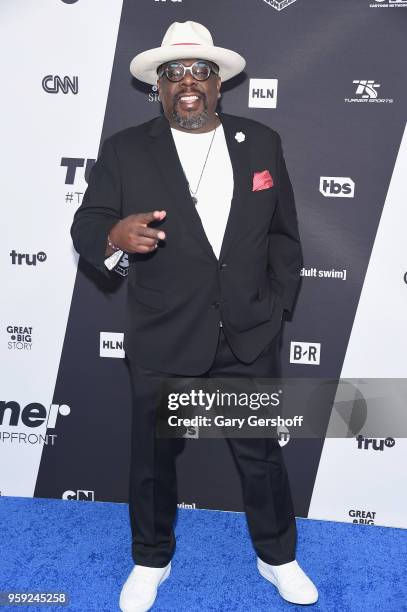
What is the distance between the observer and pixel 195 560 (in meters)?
3.01

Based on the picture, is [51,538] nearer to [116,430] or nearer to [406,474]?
[116,430]

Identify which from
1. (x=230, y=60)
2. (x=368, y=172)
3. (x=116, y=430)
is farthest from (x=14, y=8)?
(x=116, y=430)

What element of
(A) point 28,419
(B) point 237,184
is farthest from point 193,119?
(A) point 28,419

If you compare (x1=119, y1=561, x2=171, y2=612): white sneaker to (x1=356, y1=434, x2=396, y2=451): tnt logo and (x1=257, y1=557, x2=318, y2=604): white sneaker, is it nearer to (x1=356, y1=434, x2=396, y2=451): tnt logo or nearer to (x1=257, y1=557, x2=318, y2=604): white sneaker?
(x1=257, y1=557, x2=318, y2=604): white sneaker

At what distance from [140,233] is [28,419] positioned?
1600mm

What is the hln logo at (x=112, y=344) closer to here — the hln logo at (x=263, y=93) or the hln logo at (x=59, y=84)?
the hln logo at (x=59, y=84)

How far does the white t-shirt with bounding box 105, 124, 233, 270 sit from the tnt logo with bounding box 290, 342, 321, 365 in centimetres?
86

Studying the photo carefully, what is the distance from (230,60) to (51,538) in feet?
7.38

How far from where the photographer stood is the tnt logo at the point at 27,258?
10.5 feet

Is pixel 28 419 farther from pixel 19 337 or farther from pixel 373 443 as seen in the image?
pixel 373 443

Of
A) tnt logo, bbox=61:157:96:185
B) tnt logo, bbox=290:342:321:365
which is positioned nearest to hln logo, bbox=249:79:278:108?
tnt logo, bbox=61:157:96:185

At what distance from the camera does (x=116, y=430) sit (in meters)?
3.38

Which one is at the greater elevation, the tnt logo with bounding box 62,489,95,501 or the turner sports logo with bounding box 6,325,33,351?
the turner sports logo with bounding box 6,325,33,351

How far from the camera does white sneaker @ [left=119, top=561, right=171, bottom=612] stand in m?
2.68
